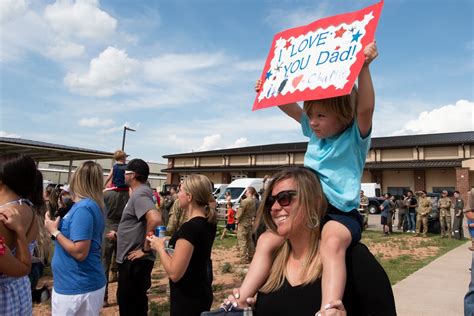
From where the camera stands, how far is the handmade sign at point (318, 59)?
1.84m

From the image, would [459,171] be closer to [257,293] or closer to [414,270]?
[414,270]

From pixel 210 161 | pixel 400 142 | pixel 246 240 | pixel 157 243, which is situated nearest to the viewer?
pixel 157 243

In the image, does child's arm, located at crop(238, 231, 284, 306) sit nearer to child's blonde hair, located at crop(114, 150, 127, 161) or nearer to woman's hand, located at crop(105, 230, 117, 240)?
woman's hand, located at crop(105, 230, 117, 240)

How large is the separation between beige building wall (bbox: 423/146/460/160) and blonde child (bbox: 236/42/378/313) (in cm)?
3598

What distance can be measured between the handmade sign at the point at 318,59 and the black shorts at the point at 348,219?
1.87 feet

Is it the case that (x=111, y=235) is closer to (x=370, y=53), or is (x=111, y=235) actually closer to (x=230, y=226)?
(x=370, y=53)

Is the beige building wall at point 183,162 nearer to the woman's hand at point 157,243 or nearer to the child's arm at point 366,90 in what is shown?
the woman's hand at point 157,243

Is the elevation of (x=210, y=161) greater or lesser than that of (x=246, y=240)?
greater

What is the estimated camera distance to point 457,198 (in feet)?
48.4

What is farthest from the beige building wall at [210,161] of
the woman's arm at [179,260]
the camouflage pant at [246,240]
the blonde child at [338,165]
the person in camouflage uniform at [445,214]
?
the blonde child at [338,165]

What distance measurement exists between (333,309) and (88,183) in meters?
2.49

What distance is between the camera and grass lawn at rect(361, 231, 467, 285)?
29.3ft

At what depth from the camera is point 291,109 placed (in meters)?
2.31

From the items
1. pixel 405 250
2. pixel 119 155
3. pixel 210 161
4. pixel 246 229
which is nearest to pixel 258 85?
pixel 119 155
